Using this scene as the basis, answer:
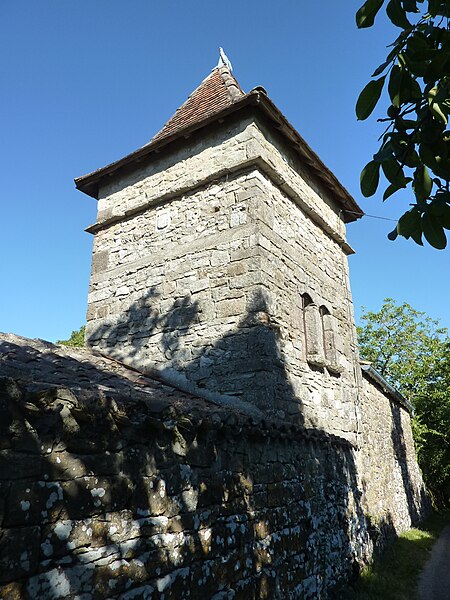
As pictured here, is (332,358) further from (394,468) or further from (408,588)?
(394,468)

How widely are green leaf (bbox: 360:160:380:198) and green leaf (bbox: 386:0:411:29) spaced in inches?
26.1

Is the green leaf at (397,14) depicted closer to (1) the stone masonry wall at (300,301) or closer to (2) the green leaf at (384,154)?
(2) the green leaf at (384,154)

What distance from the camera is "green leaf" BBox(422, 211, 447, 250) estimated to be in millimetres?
2125

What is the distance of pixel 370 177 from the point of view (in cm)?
206

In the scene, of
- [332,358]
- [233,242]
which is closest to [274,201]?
[233,242]

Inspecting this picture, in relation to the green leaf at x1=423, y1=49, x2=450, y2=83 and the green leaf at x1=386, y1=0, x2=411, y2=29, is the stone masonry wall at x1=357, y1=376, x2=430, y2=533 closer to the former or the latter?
the green leaf at x1=423, y1=49, x2=450, y2=83

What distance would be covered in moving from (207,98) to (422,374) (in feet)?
60.1

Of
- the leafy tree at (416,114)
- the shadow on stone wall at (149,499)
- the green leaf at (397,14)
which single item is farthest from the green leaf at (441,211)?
the shadow on stone wall at (149,499)

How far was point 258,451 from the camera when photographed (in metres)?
4.26

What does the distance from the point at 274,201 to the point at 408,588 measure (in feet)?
20.0

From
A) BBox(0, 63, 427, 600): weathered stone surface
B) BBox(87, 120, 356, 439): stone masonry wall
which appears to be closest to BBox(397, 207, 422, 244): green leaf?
BBox(0, 63, 427, 600): weathered stone surface

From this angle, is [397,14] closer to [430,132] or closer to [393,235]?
[430,132]

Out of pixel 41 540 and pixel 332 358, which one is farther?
pixel 332 358

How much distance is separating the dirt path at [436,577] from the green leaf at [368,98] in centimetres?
685
